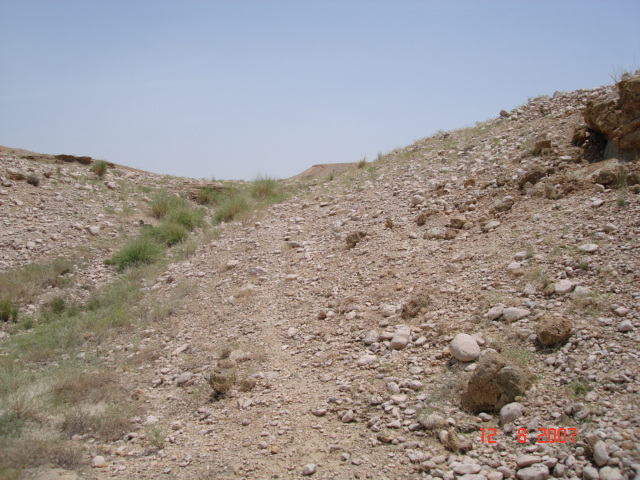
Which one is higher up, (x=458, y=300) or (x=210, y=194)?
(x=210, y=194)

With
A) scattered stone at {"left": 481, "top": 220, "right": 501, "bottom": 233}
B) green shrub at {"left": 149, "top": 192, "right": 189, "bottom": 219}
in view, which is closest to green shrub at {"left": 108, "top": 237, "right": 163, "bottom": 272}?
green shrub at {"left": 149, "top": 192, "right": 189, "bottom": 219}

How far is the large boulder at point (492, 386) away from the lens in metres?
3.22

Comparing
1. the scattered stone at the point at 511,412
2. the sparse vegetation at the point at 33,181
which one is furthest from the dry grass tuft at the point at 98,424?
the sparse vegetation at the point at 33,181

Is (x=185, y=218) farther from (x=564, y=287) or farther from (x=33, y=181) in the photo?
(x=564, y=287)

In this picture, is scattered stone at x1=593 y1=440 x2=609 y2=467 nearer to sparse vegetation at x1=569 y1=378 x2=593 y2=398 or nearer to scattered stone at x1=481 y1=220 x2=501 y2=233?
sparse vegetation at x1=569 y1=378 x2=593 y2=398

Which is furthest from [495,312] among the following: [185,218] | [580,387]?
[185,218]

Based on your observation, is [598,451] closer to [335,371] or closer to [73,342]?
[335,371]

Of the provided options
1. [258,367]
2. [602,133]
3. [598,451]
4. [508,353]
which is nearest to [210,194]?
[258,367]

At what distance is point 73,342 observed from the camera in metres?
5.50

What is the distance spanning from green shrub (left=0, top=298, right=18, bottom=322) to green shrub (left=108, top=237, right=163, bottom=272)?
1.59m

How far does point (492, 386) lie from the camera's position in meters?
3.25

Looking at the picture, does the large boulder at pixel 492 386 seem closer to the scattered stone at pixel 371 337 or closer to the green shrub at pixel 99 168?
the scattered stone at pixel 371 337

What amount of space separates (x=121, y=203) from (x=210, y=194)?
1.82 metres

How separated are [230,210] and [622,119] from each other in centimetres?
627
